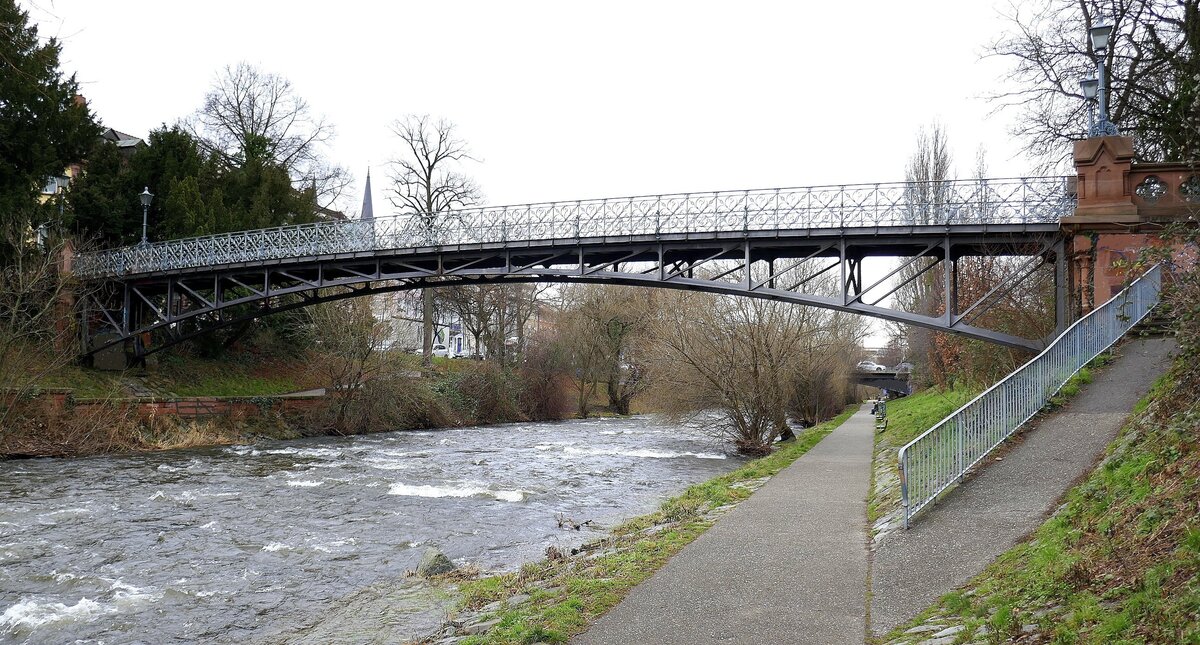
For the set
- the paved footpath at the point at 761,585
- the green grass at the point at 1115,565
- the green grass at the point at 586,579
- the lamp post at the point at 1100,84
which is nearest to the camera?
the green grass at the point at 1115,565

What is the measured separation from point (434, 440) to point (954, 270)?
17.7m

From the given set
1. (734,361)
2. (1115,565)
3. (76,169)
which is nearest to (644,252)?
(734,361)

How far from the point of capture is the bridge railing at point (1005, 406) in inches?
362

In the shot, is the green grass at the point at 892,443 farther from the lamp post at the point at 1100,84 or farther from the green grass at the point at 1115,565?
the lamp post at the point at 1100,84

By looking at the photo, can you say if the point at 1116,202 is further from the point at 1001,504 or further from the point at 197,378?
the point at 197,378

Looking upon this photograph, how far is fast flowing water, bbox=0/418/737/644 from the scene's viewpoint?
29.9ft

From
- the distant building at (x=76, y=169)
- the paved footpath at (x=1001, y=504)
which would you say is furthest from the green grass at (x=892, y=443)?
the distant building at (x=76, y=169)

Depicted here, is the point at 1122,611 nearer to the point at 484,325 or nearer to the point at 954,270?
the point at 954,270

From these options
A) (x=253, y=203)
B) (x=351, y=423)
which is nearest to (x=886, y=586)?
(x=351, y=423)

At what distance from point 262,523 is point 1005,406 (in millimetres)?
11422

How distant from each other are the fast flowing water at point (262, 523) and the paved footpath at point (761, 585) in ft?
11.1

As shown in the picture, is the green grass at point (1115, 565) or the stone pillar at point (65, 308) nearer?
the green grass at point (1115, 565)

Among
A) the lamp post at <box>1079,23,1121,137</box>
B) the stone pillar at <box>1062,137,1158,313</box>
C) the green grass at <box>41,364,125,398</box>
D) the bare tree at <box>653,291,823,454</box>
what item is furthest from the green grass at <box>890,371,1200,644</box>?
the green grass at <box>41,364,125,398</box>

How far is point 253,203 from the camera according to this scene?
38688mm
